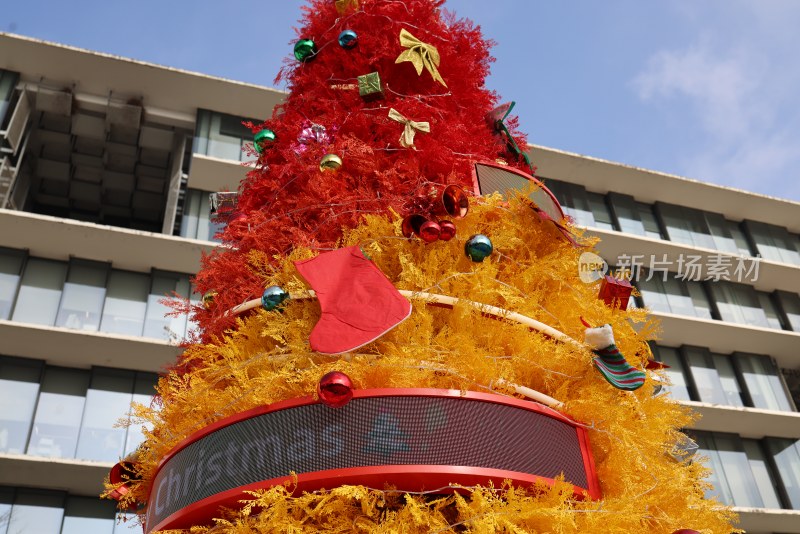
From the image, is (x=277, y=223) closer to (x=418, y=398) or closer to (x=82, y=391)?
(x=418, y=398)

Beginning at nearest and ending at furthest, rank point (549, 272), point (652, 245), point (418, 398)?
1. point (418, 398)
2. point (549, 272)
3. point (652, 245)

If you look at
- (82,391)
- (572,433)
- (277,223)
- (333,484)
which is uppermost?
(82,391)

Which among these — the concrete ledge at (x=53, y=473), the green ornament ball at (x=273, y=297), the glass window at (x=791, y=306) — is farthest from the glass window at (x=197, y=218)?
the glass window at (x=791, y=306)

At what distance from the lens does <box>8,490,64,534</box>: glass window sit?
1189cm

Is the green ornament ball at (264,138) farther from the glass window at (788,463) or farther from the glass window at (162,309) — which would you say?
the glass window at (788,463)

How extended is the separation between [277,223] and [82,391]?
11.8m

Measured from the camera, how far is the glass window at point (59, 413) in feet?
40.9

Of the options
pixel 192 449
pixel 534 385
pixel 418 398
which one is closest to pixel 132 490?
pixel 192 449

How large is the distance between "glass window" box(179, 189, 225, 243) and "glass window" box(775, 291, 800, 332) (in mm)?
16136

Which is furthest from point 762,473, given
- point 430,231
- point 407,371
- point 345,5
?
point 407,371

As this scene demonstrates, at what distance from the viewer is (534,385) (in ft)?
9.27

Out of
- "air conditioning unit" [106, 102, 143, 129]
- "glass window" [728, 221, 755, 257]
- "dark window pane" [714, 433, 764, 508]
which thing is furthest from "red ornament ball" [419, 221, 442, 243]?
"glass window" [728, 221, 755, 257]

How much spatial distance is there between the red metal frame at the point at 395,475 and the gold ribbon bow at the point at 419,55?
2.23 meters

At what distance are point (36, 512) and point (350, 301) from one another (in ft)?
39.8
